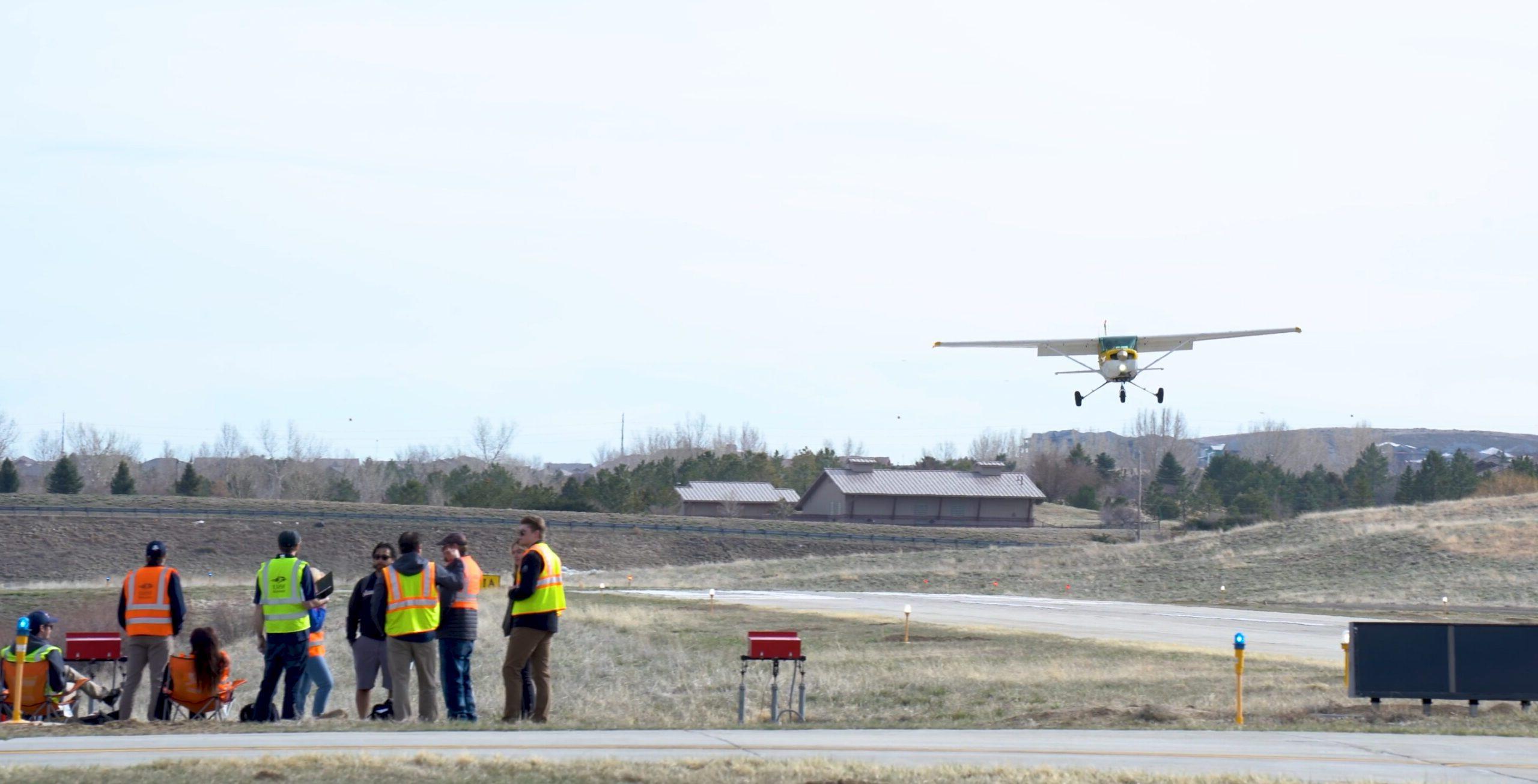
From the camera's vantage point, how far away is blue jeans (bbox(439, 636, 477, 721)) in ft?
47.2

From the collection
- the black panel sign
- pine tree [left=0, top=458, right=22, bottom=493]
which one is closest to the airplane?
the black panel sign

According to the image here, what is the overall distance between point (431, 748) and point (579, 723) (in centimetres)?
231

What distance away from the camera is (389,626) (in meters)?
14.0

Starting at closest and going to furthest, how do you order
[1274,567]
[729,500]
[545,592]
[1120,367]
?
[545,592]
[1120,367]
[1274,567]
[729,500]

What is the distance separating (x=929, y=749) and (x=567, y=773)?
365cm

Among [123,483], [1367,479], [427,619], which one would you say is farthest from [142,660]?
[1367,479]

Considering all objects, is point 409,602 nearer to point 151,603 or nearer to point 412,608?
point 412,608

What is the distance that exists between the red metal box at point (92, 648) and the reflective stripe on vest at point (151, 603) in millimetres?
1956

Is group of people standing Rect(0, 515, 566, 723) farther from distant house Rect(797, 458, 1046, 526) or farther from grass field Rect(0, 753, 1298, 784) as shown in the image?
distant house Rect(797, 458, 1046, 526)

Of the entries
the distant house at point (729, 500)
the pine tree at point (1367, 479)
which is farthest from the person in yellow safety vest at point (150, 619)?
the pine tree at point (1367, 479)

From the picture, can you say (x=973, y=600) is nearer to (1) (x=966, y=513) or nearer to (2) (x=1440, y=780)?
(2) (x=1440, y=780)

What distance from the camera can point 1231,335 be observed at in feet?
154

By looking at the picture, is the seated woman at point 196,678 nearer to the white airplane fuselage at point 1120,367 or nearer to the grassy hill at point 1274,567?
the white airplane fuselage at point 1120,367

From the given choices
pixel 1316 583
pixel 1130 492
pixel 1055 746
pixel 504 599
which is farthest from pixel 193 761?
pixel 1130 492
